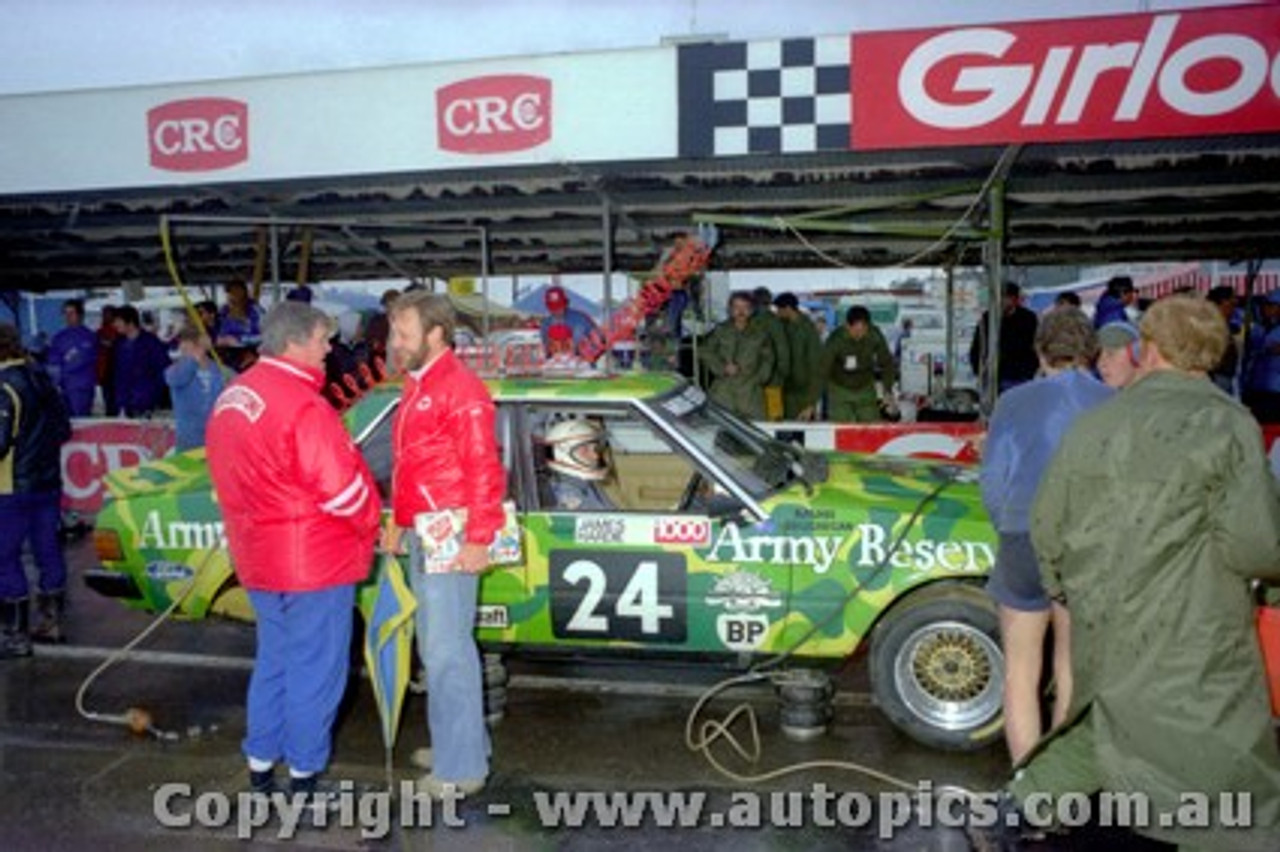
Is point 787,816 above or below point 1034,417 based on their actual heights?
below

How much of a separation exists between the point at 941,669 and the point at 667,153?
3.74 metres

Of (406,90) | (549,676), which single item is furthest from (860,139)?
(549,676)

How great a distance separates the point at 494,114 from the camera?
21.9 feet

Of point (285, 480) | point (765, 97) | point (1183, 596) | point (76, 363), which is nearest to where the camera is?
point (1183, 596)

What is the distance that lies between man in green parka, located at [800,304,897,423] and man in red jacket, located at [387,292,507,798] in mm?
6462

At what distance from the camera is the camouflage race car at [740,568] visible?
4.07 meters

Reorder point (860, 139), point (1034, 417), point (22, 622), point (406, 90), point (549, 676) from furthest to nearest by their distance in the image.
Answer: point (406, 90), point (860, 139), point (22, 622), point (549, 676), point (1034, 417)

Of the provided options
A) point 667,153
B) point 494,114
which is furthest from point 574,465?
point 494,114

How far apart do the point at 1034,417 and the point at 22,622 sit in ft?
17.3

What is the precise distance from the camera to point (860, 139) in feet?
20.6

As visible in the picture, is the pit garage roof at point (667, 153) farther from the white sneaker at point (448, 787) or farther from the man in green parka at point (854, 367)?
the white sneaker at point (448, 787)

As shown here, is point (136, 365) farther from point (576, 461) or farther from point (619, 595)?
point (619, 595)

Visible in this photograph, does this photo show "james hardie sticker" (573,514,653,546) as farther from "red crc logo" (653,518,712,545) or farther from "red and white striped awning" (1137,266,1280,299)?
"red and white striped awning" (1137,266,1280,299)

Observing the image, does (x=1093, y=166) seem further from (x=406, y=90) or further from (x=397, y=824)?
(x=397, y=824)
